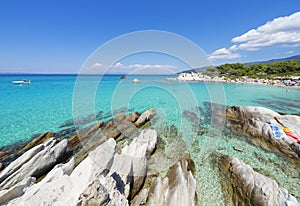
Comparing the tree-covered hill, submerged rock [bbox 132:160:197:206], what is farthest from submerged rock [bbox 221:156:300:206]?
the tree-covered hill

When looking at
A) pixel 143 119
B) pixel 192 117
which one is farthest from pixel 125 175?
pixel 192 117

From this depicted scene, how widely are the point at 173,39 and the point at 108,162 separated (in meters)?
4.07

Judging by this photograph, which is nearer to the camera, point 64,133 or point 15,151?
point 15,151

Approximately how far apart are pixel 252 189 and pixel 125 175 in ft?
9.91

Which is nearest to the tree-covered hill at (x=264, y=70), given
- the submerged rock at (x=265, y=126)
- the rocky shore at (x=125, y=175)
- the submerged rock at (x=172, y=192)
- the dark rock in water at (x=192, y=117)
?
the dark rock in water at (x=192, y=117)

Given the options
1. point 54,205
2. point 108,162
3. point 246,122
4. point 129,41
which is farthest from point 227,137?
point 54,205

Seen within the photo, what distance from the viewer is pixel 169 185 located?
9.91 ft

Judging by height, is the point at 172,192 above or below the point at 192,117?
above

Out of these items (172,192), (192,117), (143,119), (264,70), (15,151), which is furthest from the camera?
(264,70)

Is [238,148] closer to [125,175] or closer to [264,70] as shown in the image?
[125,175]

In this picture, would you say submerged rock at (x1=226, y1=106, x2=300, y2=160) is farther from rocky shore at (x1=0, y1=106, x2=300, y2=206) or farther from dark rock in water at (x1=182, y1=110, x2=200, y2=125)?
dark rock in water at (x1=182, y1=110, x2=200, y2=125)

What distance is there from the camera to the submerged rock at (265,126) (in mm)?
5098

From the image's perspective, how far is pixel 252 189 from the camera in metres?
3.02

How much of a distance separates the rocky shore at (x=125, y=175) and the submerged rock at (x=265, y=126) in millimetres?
32
